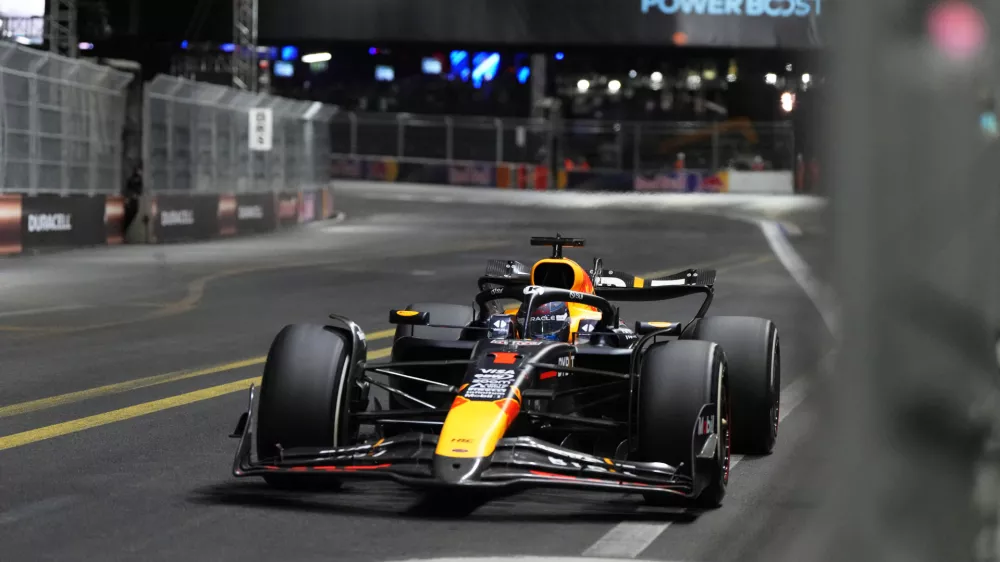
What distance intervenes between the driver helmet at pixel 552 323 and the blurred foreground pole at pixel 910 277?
6429mm

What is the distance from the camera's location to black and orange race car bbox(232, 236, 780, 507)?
6.20m

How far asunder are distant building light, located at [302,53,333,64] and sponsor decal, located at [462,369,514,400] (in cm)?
5796

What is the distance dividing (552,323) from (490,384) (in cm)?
140

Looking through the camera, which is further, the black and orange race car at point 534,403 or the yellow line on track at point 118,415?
the yellow line on track at point 118,415

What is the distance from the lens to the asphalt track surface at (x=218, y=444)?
5.70 meters

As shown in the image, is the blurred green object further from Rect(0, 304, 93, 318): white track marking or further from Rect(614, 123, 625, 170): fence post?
Rect(614, 123, 625, 170): fence post

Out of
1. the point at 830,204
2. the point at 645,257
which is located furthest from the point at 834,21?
the point at 645,257

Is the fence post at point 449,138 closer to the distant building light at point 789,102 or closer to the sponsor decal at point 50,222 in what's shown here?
the sponsor decal at point 50,222

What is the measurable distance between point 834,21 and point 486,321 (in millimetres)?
6737

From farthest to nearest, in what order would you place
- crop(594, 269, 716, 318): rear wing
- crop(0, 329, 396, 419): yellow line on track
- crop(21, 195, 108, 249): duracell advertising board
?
crop(21, 195, 108, 249): duracell advertising board
crop(0, 329, 396, 419): yellow line on track
crop(594, 269, 716, 318): rear wing

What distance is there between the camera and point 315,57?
2510 inches

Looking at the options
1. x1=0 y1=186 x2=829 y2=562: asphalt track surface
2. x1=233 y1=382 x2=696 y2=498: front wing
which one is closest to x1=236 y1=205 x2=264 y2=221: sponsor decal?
x1=0 y1=186 x2=829 y2=562: asphalt track surface

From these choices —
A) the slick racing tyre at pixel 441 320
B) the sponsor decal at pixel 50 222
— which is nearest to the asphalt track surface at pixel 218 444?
the slick racing tyre at pixel 441 320

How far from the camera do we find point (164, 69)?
196 ft
